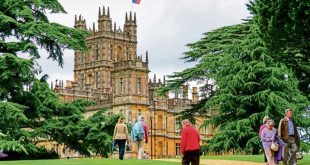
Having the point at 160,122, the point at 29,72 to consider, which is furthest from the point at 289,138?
the point at 160,122

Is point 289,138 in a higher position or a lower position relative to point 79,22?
lower

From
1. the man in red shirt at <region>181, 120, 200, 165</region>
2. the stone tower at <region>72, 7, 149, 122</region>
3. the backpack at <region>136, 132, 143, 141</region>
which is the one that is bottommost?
the man in red shirt at <region>181, 120, 200, 165</region>

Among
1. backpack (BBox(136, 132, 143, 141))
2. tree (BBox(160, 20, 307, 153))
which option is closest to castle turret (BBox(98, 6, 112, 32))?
tree (BBox(160, 20, 307, 153))

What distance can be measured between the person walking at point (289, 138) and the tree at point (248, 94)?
61.1 feet

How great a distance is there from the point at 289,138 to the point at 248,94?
834 inches

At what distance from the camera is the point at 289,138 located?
21.5 m

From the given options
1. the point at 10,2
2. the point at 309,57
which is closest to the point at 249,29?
the point at 10,2

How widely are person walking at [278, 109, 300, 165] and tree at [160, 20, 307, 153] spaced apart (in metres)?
18.6

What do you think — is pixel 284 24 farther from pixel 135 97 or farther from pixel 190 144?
pixel 135 97

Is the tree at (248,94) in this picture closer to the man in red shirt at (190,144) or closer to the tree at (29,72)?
the tree at (29,72)

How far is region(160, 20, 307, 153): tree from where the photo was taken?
4100 cm

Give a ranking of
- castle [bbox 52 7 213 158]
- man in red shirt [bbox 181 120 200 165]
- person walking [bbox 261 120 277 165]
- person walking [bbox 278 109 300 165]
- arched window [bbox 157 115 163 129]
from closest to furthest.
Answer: man in red shirt [bbox 181 120 200 165], person walking [bbox 278 109 300 165], person walking [bbox 261 120 277 165], castle [bbox 52 7 213 158], arched window [bbox 157 115 163 129]

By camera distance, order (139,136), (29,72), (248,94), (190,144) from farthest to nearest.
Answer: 1. (248,94)
2. (29,72)
3. (139,136)
4. (190,144)

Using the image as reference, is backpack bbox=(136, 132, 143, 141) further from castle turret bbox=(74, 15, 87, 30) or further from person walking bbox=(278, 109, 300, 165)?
castle turret bbox=(74, 15, 87, 30)
